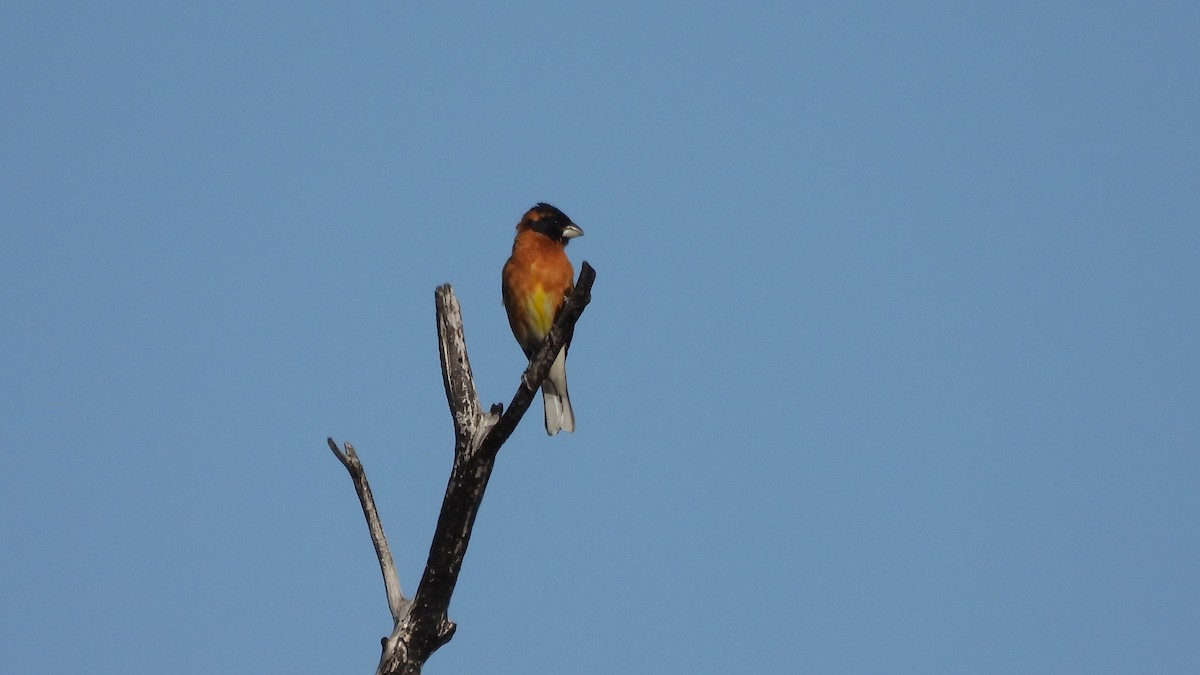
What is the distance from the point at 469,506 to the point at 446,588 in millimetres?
511

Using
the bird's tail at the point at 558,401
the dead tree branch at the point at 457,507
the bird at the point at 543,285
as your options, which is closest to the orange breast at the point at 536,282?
the bird at the point at 543,285

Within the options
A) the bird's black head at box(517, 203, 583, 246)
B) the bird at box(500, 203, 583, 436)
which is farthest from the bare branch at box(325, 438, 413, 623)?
the bird's black head at box(517, 203, 583, 246)

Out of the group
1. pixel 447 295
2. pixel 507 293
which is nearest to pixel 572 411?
pixel 507 293

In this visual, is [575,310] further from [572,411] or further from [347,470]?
[572,411]

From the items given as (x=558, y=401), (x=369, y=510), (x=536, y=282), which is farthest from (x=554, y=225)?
(x=369, y=510)

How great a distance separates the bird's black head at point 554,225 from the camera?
11.5m

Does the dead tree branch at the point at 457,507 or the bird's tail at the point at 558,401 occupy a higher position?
the bird's tail at the point at 558,401

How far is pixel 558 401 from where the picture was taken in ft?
38.0

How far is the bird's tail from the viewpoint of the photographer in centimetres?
1148

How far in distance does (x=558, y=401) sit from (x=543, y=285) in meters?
1.07

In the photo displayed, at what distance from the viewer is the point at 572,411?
11.7 m

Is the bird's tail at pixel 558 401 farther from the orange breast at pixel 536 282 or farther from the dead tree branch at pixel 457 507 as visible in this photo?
the dead tree branch at pixel 457 507

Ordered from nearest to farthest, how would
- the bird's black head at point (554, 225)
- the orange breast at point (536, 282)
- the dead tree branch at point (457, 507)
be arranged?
1. the dead tree branch at point (457, 507)
2. the orange breast at point (536, 282)
3. the bird's black head at point (554, 225)

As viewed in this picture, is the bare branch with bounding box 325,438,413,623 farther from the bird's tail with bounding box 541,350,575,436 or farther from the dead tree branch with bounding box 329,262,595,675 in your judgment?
the bird's tail with bounding box 541,350,575,436
